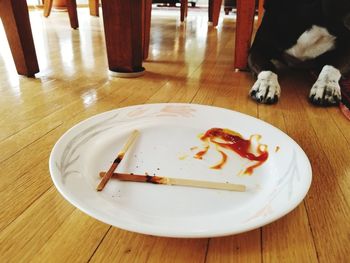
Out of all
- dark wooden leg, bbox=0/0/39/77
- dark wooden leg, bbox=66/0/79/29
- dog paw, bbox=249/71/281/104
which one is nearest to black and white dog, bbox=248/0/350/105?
dog paw, bbox=249/71/281/104

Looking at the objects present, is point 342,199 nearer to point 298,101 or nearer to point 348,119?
point 348,119

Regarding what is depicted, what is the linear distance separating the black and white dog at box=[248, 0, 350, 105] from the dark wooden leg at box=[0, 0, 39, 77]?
2.90 feet

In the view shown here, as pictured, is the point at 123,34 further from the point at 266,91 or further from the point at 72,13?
the point at 72,13

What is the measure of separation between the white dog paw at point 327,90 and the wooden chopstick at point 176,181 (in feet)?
2.43

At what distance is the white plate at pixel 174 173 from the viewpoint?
0.42 metres

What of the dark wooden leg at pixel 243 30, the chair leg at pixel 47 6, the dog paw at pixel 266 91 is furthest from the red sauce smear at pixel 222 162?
the chair leg at pixel 47 6

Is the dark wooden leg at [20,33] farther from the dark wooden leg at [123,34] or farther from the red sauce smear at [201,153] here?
the red sauce smear at [201,153]

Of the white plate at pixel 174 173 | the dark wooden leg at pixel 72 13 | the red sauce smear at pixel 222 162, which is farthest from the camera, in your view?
the dark wooden leg at pixel 72 13

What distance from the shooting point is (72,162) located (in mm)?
532

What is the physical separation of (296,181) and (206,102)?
1.97ft

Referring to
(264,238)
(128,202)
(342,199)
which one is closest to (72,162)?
(128,202)

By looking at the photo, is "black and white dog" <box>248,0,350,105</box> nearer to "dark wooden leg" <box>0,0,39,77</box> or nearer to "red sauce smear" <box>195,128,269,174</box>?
"red sauce smear" <box>195,128,269,174</box>

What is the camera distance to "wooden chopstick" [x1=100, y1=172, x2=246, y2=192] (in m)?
0.51

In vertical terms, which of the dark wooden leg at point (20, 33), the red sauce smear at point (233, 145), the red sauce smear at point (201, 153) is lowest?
the red sauce smear at point (201, 153)
